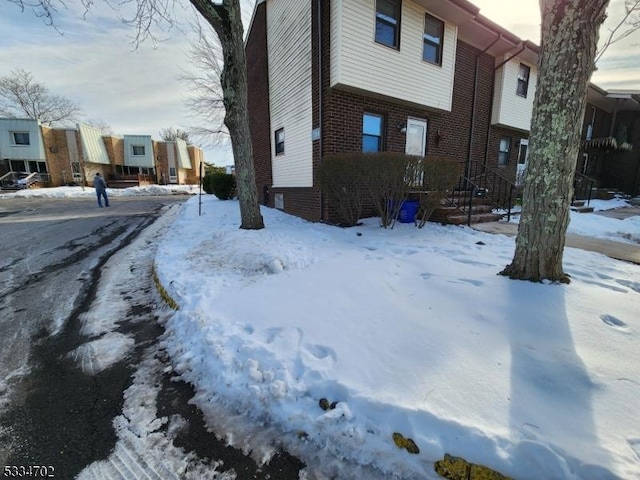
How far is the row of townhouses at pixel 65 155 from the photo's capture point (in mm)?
26641

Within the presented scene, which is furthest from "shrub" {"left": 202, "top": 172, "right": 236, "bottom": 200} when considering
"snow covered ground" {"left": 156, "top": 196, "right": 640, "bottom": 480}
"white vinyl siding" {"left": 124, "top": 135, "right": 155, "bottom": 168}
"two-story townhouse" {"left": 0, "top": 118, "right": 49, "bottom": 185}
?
"white vinyl siding" {"left": 124, "top": 135, "right": 155, "bottom": 168}

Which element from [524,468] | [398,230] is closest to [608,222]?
[398,230]

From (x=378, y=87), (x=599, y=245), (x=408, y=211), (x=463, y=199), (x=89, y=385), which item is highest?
(x=378, y=87)

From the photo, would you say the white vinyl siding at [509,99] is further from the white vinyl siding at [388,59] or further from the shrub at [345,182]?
the shrub at [345,182]

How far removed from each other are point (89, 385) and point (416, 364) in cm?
255

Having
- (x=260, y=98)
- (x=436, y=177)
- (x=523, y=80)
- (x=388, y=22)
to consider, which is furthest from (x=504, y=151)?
(x=260, y=98)

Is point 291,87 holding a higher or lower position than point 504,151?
higher

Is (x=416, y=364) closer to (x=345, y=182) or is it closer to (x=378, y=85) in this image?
(x=345, y=182)

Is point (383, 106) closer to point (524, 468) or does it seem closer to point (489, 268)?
point (489, 268)

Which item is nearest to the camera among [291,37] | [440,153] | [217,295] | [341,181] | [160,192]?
[217,295]

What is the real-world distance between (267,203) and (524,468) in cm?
1183

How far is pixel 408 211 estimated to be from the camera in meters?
7.15

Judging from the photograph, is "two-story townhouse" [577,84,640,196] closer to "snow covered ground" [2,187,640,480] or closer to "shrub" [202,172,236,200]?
"snow covered ground" [2,187,640,480]

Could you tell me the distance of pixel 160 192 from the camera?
2817 centimetres
